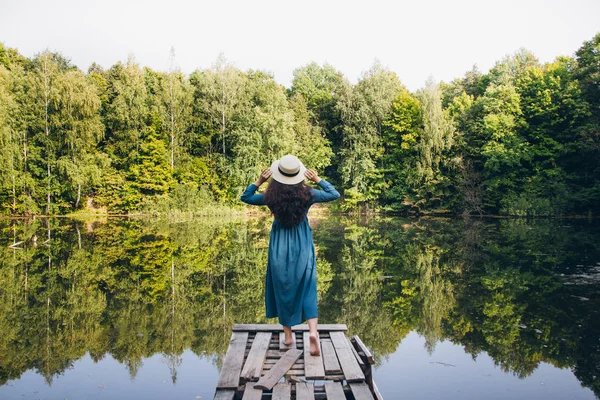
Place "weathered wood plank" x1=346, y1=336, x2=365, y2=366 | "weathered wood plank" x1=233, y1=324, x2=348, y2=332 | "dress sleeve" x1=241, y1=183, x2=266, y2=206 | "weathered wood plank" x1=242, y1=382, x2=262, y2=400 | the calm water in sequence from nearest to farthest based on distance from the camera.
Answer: "weathered wood plank" x1=242, y1=382, x2=262, y2=400 → "weathered wood plank" x1=346, y1=336, x2=365, y2=366 → "dress sleeve" x1=241, y1=183, x2=266, y2=206 → the calm water → "weathered wood plank" x1=233, y1=324, x2=348, y2=332

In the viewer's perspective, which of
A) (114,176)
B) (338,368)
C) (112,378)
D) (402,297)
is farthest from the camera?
(114,176)

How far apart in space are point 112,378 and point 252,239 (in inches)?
521

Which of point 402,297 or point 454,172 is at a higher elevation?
point 454,172

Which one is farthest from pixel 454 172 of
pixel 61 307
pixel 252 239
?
pixel 61 307

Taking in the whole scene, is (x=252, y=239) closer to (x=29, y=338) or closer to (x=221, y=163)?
(x=29, y=338)

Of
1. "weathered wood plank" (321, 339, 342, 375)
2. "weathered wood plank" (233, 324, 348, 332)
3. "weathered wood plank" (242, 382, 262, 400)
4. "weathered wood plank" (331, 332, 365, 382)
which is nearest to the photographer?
"weathered wood plank" (242, 382, 262, 400)

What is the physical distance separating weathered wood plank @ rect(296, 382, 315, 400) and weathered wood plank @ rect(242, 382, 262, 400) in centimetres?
31

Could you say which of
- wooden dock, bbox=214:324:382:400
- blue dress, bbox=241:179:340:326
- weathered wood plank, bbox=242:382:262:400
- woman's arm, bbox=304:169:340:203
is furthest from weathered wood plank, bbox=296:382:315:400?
woman's arm, bbox=304:169:340:203

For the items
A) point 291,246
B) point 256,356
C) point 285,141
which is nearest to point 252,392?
point 256,356

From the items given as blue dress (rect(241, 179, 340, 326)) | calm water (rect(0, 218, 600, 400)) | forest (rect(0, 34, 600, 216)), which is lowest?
calm water (rect(0, 218, 600, 400))

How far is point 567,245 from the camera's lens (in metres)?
16.3

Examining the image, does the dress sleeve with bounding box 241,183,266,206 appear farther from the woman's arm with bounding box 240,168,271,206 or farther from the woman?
the woman

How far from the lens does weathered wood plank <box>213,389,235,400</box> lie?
367cm

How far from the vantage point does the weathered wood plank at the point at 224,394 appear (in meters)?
3.67
